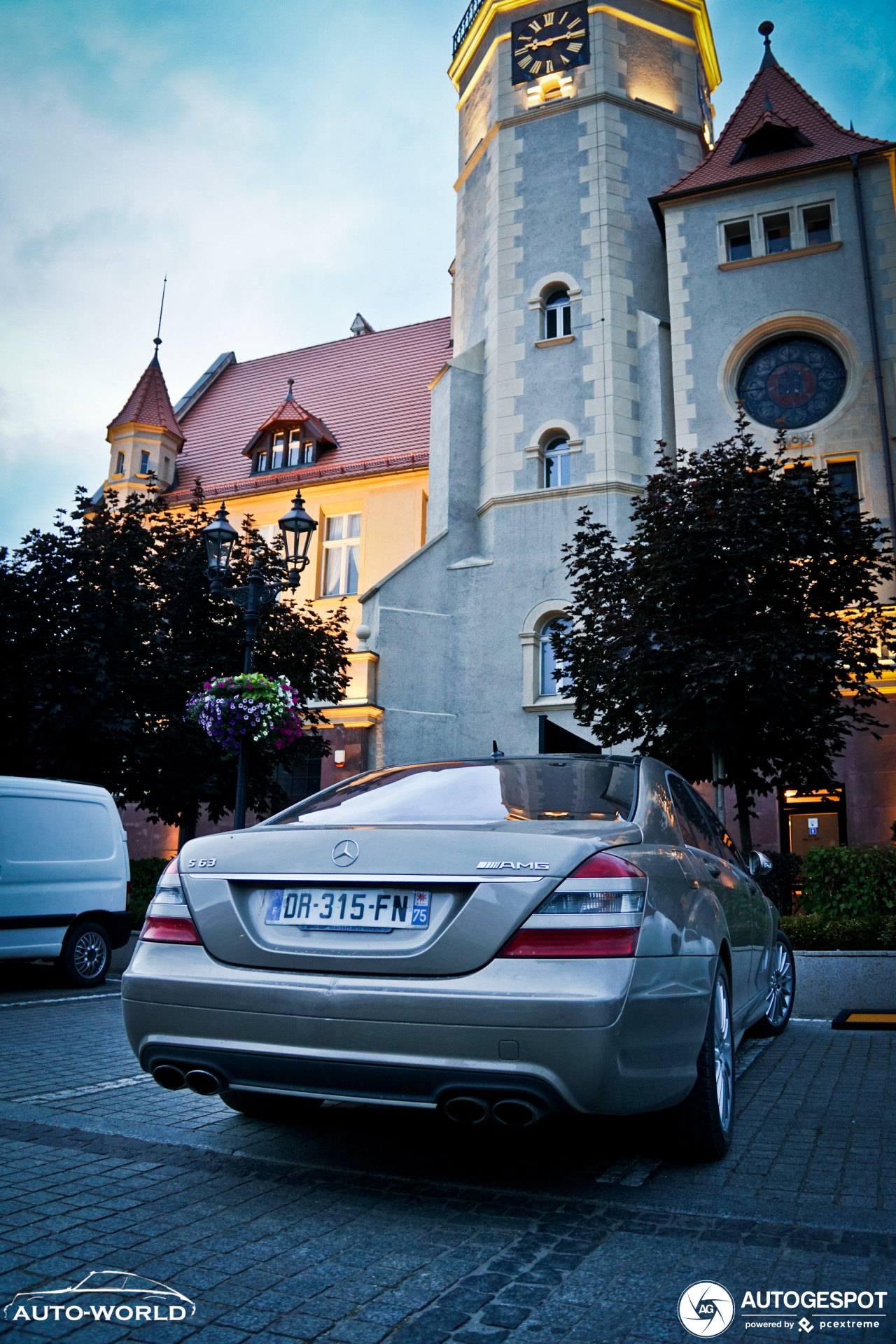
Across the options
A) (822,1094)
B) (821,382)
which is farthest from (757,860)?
(821,382)

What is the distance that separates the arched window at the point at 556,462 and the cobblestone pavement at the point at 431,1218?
18.6 meters

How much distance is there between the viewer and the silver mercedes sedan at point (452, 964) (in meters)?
2.99

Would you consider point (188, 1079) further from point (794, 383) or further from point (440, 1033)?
point (794, 383)

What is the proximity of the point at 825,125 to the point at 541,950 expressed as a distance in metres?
26.0

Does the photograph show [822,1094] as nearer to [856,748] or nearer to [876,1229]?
[876,1229]

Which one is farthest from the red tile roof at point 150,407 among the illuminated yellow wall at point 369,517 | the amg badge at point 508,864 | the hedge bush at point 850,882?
the amg badge at point 508,864

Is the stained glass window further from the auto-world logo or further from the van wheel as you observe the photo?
the auto-world logo

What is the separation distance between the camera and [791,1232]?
3070 mm

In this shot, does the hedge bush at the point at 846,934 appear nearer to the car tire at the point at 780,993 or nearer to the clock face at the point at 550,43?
the car tire at the point at 780,993

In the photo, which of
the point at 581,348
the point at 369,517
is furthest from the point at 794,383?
the point at 369,517

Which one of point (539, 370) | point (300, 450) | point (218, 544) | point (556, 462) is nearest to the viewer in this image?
point (218, 544)

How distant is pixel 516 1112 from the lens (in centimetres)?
298

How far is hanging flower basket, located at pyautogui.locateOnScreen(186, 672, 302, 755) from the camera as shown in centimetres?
1132

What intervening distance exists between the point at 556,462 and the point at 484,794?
19.6 meters
